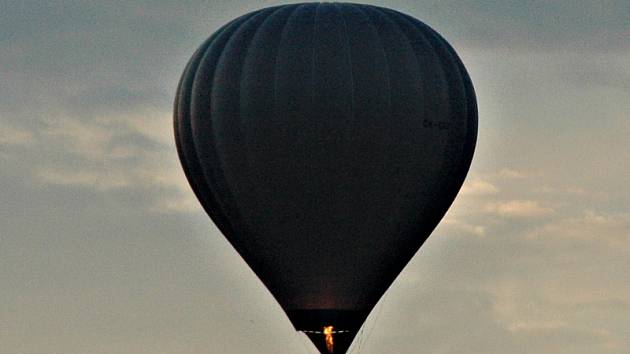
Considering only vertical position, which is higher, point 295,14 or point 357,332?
point 295,14

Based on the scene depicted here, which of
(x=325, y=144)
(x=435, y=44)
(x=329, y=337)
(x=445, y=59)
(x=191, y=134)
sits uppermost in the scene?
(x=435, y=44)

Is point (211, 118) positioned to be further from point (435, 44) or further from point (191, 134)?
point (435, 44)

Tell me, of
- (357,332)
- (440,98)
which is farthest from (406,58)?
(357,332)

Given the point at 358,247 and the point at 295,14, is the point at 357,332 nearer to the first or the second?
the point at 358,247

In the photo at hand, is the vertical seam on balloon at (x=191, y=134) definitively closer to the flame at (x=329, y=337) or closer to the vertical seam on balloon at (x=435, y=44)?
the flame at (x=329, y=337)

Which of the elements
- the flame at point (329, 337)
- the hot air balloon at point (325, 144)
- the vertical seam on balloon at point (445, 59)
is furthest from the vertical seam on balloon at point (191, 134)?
the vertical seam on balloon at point (445, 59)

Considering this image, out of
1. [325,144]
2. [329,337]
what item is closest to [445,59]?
[325,144]

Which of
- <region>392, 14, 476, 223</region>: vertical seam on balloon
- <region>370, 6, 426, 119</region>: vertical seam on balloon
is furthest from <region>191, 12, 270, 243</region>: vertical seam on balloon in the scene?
<region>392, 14, 476, 223</region>: vertical seam on balloon

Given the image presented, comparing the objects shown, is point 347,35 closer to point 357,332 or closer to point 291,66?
point 291,66

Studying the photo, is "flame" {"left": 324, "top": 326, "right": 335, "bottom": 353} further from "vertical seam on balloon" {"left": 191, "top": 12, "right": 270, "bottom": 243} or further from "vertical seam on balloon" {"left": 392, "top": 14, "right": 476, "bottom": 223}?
"vertical seam on balloon" {"left": 392, "top": 14, "right": 476, "bottom": 223}
